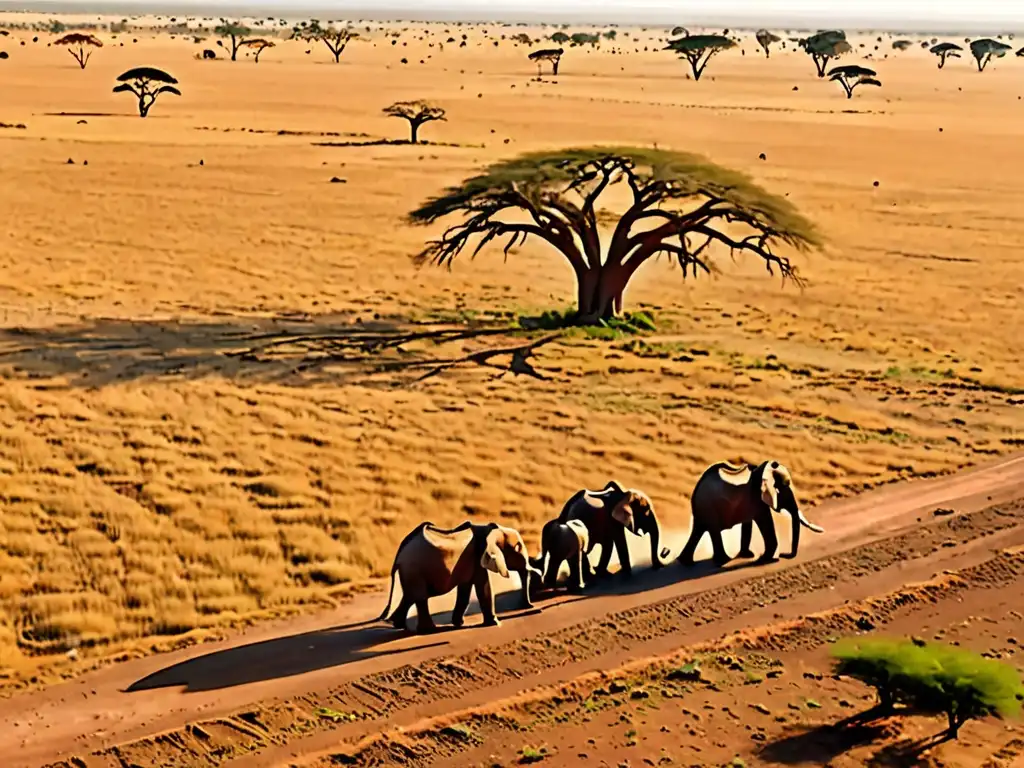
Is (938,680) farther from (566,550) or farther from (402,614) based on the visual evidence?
(402,614)

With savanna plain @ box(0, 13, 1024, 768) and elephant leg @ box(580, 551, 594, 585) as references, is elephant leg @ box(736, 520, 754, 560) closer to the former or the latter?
savanna plain @ box(0, 13, 1024, 768)

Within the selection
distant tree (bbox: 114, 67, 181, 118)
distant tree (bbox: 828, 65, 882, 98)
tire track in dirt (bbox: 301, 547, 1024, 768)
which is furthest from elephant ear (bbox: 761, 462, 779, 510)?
distant tree (bbox: 828, 65, 882, 98)

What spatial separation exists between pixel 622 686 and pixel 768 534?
3745 mm

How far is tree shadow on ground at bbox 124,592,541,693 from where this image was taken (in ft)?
37.0

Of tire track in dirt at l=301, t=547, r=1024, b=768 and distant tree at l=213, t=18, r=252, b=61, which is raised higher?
distant tree at l=213, t=18, r=252, b=61

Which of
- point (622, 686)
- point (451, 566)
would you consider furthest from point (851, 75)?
point (622, 686)

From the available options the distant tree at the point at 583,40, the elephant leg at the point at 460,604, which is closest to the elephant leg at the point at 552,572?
the elephant leg at the point at 460,604

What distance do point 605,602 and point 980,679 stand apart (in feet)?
12.3

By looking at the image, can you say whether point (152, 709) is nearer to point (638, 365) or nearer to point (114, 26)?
point (638, 365)

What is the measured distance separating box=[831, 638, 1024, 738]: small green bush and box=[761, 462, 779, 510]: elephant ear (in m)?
3.09

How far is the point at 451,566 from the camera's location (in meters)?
12.2

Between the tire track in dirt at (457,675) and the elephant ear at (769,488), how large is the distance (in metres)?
0.73

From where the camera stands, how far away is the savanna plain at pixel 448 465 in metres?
10.7

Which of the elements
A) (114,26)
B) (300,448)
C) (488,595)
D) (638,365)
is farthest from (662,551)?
(114,26)
